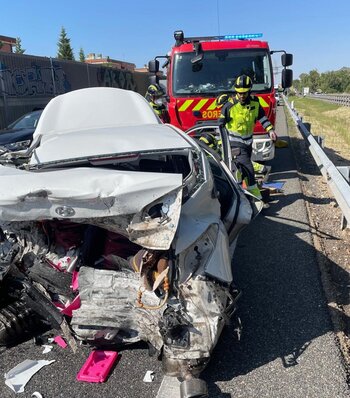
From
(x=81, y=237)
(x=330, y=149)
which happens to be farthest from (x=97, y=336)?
(x=330, y=149)

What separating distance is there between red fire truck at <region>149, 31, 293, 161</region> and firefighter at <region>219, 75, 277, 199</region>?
182 cm

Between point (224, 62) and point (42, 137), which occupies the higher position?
point (224, 62)

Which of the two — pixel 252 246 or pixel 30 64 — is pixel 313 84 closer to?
pixel 30 64

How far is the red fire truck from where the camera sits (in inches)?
344

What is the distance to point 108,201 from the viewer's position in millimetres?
2668

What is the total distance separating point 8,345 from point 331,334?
95.3 inches

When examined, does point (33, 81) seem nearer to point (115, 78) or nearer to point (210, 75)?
point (115, 78)

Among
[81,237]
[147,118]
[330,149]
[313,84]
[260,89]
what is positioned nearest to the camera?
[81,237]

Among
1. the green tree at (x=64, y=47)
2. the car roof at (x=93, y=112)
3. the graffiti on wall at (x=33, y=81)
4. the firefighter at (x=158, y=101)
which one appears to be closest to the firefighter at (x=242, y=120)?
the car roof at (x=93, y=112)

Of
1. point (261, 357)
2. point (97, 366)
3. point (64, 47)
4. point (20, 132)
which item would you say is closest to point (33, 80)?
point (20, 132)

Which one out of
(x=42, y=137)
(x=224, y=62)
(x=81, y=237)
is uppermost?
(x=224, y=62)

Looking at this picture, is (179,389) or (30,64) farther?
(30,64)

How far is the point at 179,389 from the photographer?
9.52 feet

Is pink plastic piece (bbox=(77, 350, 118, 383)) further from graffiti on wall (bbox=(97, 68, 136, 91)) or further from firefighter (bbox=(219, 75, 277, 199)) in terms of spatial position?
graffiti on wall (bbox=(97, 68, 136, 91))
